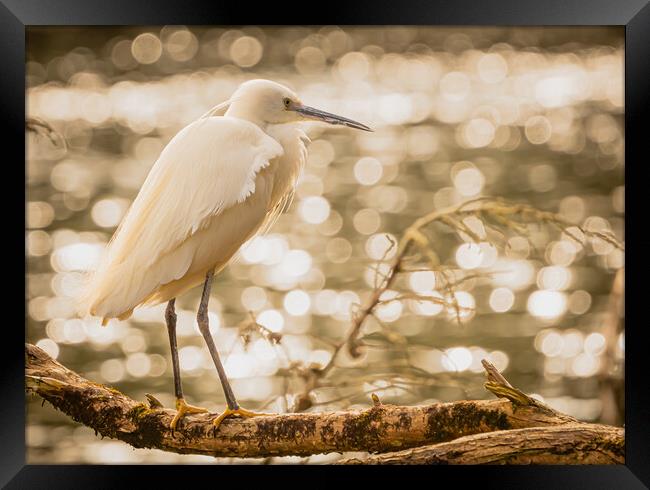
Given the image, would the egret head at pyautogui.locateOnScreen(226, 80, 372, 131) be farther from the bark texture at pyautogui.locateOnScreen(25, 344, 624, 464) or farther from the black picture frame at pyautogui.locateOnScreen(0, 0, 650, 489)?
the bark texture at pyautogui.locateOnScreen(25, 344, 624, 464)

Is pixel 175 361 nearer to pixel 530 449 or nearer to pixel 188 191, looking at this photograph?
pixel 188 191

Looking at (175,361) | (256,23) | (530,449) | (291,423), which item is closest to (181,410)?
(175,361)

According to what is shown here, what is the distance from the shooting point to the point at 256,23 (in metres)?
2.16

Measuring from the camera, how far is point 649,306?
2164 mm

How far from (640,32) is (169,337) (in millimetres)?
1290

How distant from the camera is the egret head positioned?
7.07ft

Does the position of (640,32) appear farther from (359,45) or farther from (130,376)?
(130,376)

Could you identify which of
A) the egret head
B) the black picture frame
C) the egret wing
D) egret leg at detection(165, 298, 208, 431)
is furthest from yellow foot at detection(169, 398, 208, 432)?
the egret head

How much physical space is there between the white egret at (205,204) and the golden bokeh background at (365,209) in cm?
11

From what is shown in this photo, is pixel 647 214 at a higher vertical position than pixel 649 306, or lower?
higher

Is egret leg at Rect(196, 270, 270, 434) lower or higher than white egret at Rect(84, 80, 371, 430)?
lower

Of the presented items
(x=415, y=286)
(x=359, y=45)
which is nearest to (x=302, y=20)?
(x=359, y=45)

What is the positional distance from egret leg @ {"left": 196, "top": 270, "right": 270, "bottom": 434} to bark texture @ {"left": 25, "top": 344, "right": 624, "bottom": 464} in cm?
2

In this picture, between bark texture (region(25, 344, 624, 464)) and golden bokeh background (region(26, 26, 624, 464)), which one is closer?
bark texture (region(25, 344, 624, 464))
